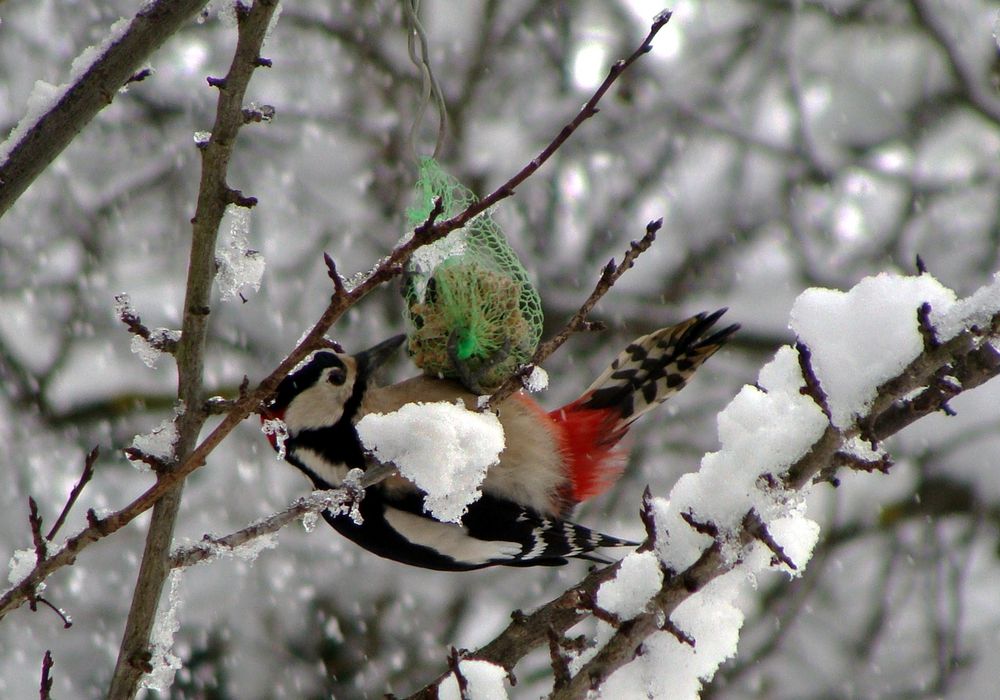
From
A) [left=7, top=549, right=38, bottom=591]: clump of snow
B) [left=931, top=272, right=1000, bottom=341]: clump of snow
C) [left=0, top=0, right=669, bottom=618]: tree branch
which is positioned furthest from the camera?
[left=7, top=549, right=38, bottom=591]: clump of snow

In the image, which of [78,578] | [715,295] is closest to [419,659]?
[78,578]

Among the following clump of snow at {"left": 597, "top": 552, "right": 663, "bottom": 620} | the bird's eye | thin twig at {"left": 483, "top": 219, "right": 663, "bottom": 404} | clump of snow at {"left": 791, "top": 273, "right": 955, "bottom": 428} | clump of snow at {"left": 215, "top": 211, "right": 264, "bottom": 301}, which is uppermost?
the bird's eye

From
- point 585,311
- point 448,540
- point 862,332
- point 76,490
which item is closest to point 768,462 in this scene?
point 862,332

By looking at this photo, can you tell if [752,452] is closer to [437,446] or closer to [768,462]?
[768,462]

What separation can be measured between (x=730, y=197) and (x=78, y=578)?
6.08 m

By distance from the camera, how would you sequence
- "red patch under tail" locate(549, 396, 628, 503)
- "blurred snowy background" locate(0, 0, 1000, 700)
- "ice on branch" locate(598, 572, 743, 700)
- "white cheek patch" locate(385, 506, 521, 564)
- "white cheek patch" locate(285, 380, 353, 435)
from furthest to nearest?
"blurred snowy background" locate(0, 0, 1000, 700) < "red patch under tail" locate(549, 396, 628, 503) < "white cheek patch" locate(385, 506, 521, 564) < "white cheek patch" locate(285, 380, 353, 435) < "ice on branch" locate(598, 572, 743, 700)

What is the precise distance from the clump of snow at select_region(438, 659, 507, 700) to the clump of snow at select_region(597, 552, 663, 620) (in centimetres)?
31

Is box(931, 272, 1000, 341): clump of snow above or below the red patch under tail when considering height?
below

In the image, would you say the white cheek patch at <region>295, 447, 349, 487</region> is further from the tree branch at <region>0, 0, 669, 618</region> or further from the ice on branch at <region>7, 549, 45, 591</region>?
the tree branch at <region>0, 0, 669, 618</region>

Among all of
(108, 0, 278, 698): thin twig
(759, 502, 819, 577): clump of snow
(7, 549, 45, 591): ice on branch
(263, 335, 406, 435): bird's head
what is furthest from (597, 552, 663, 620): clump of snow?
(263, 335, 406, 435): bird's head

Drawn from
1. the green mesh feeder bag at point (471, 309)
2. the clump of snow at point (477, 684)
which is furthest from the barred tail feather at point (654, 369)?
the clump of snow at point (477, 684)

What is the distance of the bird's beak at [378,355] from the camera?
11.8ft

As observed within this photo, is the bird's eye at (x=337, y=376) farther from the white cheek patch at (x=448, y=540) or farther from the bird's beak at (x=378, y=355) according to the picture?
the white cheek patch at (x=448, y=540)

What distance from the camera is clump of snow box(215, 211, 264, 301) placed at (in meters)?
2.04
